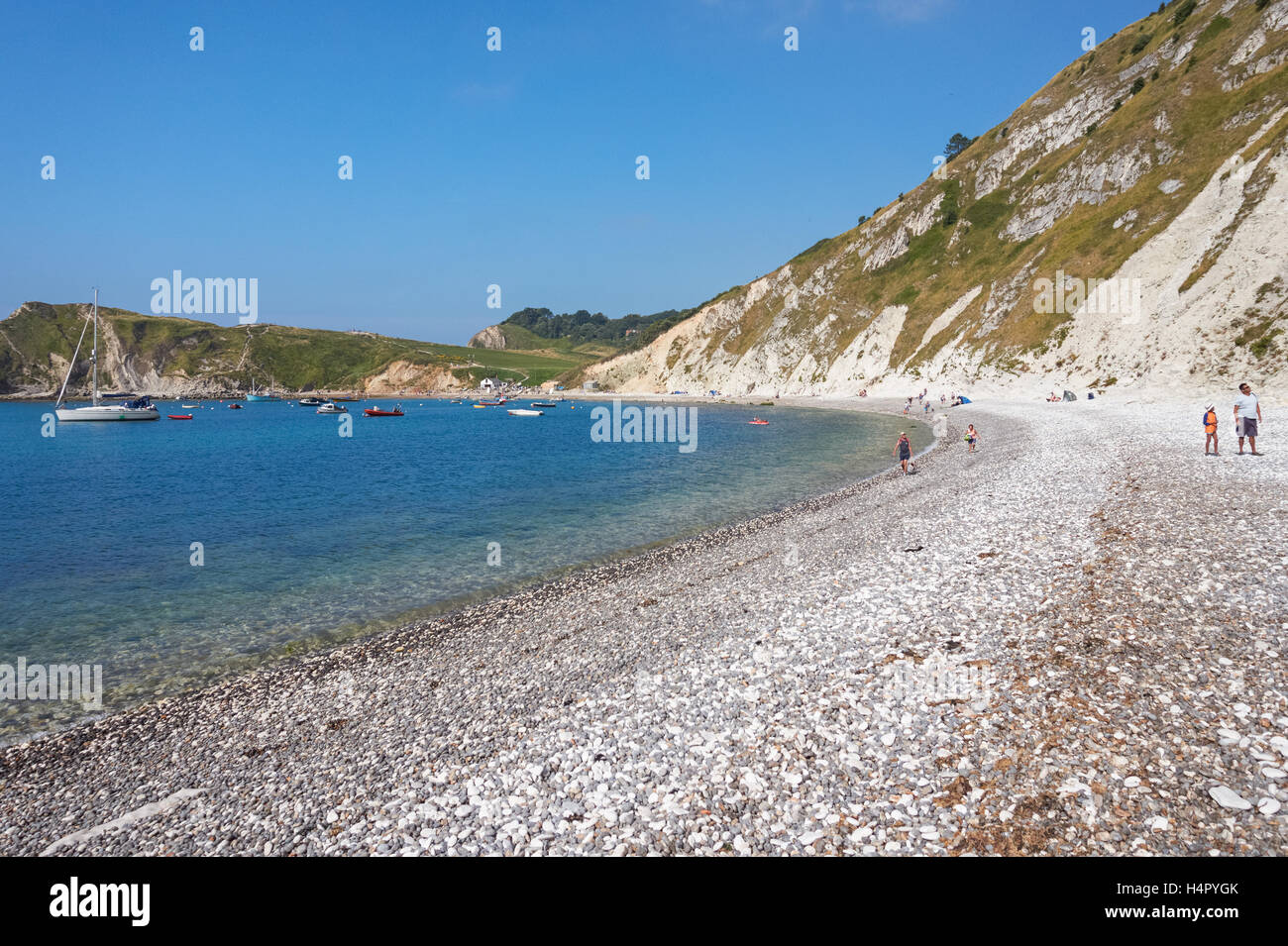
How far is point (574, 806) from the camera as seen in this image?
818 centimetres

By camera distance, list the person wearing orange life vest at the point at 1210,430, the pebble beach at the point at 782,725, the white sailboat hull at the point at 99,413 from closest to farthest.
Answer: the pebble beach at the point at 782,725 → the person wearing orange life vest at the point at 1210,430 → the white sailboat hull at the point at 99,413

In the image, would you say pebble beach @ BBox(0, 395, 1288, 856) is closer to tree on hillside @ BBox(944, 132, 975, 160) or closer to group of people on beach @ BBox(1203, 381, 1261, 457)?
group of people on beach @ BBox(1203, 381, 1261, 457)

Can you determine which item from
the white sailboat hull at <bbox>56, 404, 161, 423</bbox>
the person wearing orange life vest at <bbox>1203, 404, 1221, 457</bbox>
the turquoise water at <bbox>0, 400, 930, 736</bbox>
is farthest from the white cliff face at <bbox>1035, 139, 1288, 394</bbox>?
the white sailboat hull at <bbox>56, 404, 161, 423</bbox>

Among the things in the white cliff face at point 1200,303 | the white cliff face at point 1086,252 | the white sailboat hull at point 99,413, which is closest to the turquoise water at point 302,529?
the white cliff face at point 1200,303

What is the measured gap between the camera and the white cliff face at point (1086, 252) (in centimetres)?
5753

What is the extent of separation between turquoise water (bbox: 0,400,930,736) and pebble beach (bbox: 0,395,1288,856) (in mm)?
3472

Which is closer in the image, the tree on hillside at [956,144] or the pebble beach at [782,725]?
the pebble beach at [782,725]

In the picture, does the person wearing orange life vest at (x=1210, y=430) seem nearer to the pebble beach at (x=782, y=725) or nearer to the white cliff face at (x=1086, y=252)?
the pebble beach at (x=782, y=725)

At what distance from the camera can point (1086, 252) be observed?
8331cm

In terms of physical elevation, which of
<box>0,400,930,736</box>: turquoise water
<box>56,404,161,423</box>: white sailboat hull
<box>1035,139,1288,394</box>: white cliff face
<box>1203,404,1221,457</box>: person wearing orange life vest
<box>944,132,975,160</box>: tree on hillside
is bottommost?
<box>0,400,930,736</box>: turquoise water

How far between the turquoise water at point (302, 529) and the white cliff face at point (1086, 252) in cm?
2769

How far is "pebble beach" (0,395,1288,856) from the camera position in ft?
24.1

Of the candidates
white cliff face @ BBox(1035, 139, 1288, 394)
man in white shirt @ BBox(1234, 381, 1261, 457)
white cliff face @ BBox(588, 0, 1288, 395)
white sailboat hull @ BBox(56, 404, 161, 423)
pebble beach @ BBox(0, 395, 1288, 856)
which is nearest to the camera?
pebble beach @ BBox(0, 395, 1288, 856)
